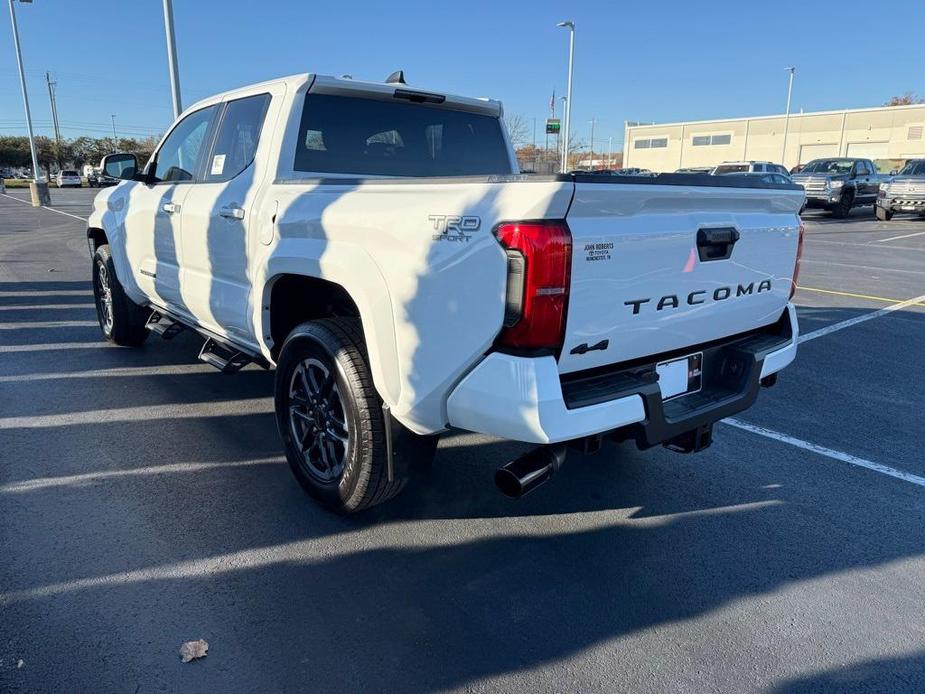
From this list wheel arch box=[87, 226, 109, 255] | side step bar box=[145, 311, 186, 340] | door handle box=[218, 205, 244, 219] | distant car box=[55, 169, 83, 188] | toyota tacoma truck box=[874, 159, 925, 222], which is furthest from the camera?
distant car box=[55, 169, 83, 188]

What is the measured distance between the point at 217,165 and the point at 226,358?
1.22 meters

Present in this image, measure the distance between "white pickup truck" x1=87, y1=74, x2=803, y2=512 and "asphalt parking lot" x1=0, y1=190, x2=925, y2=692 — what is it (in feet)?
1.61

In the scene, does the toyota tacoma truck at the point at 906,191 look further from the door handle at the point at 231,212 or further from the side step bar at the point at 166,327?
the door handle at the point at 231,212

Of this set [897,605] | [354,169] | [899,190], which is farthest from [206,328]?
[899,190]

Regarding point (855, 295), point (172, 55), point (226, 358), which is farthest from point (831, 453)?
point (172, 55)

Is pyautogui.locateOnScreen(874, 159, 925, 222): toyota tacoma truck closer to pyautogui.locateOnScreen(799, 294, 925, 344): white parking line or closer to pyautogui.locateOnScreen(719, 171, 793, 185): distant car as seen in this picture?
pyautogui.locateOnScreen(719, 171, 793, 185): distant car

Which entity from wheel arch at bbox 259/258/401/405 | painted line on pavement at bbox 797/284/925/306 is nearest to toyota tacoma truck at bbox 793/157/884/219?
painted line on pavement at bbox 797/284/925/306

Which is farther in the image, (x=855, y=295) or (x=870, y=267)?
(x=870, y=267)

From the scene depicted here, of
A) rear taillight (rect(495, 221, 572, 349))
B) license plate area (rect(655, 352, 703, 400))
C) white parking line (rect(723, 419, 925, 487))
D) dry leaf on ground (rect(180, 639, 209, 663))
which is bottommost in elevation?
white parking line (rect(723, 419, 925, 487))

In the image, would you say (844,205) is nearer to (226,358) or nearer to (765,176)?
(765,176)

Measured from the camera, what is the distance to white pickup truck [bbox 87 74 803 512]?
2.33 m

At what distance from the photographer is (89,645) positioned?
2389 mm

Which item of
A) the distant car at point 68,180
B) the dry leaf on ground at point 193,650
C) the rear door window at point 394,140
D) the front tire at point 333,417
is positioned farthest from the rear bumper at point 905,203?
the distant car at point 68,180

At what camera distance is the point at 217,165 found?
165 inches
